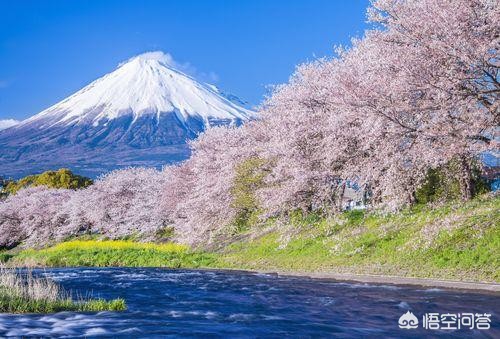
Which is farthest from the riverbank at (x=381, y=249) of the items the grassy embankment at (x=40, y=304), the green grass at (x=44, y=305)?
the grassy embankment at (x=40, y=304)

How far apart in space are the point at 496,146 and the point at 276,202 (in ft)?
47.2

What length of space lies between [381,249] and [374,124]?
23.0 ft

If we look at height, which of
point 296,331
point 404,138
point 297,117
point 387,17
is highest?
point 387,17

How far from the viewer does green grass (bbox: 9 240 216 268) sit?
117 ft

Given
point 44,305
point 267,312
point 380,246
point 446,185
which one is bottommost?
point 267,312

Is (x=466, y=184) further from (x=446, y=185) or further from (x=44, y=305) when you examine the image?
(x=44, y=305)

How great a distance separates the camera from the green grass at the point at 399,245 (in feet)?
62.5

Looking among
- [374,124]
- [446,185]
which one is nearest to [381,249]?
[446,185]

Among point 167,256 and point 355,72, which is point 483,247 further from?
point 167,256

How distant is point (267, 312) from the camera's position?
1557cm

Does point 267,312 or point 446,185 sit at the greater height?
point 446,185

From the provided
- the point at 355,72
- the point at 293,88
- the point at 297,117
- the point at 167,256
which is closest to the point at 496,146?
the point at 355,72

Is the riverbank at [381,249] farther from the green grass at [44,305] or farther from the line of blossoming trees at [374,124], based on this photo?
the green grass at [44,305]

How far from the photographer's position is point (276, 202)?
93.9ft
